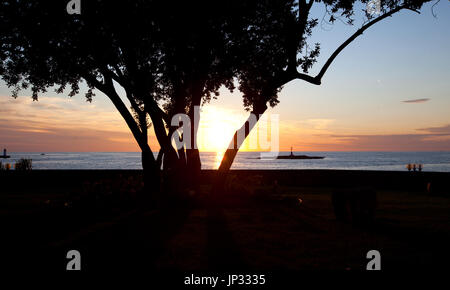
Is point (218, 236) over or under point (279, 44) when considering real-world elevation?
under

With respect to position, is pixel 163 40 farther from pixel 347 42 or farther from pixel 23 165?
pixel 23 165

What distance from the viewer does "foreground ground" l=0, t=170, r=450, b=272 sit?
25.7 feet

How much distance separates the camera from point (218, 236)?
34.3 ft

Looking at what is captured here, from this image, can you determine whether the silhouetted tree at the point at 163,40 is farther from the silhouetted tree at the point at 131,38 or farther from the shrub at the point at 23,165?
the shrub at the point at 23,165

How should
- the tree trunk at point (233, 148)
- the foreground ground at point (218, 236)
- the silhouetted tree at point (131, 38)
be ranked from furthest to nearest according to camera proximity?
the tree trunk at point (233, 148) < the silhouetted tree at point (131, 38) < the foreground ground at point (218, 236)

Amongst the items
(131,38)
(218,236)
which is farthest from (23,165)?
(218,236)

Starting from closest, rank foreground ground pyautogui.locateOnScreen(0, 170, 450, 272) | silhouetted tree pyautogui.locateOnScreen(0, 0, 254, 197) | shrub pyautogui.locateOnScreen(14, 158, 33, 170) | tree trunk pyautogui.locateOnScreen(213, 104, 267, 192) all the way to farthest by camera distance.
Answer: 1. foreground ground pyautogui.locateOnScreen(0, 170, 450, 272)
2. silhouetted tree pyautogui.locateOnScreen(0, 0, 254, 197)
3. tree trunk pyautogui.locateOnScreen(213, 104, 267, 192)
4. shrub pyautogui.locateOnScreen(14, 158, 33, 170)

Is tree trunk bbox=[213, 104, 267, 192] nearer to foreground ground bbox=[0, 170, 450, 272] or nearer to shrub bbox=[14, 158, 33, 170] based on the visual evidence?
foreground ground bbox=[0, 170, 450, 272]

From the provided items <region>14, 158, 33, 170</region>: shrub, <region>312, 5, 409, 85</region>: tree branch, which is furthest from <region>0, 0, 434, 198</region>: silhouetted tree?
<region>14, 158, 33, 170</region>: shrub

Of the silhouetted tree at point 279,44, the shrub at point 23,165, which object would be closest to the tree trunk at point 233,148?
the silhouetted tree at point 279,44

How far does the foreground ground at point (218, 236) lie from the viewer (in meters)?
7.83

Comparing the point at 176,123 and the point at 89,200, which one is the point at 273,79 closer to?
the point at 176,123

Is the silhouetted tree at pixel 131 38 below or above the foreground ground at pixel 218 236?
above
